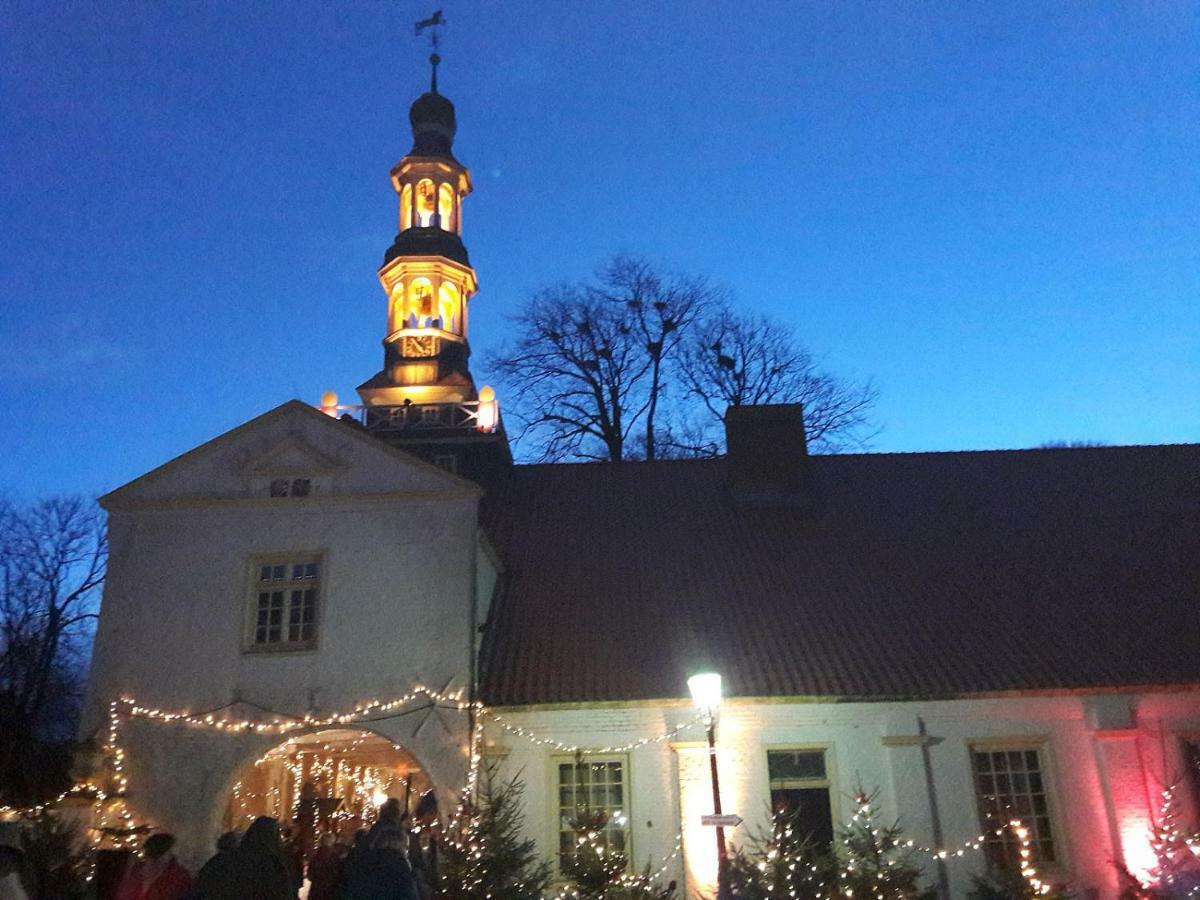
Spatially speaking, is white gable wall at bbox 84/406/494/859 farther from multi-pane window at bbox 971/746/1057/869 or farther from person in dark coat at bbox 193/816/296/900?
person in dark coat at bbox 193/816/296/900

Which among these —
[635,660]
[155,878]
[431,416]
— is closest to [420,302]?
[431,416]

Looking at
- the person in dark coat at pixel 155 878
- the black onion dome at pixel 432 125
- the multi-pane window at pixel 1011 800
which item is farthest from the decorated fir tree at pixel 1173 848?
the black onion dome at pixel 432 125

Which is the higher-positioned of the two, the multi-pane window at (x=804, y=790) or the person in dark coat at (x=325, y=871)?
the multi-pane window at (x=804, y=790)

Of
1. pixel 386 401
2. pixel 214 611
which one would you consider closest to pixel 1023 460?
pixel 386 401

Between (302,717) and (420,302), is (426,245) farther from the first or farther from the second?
(302,717)

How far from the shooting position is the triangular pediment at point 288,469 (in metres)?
16.0

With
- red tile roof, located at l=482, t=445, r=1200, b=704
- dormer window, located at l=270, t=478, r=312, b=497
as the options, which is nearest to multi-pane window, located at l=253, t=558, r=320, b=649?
dormer window, located at l=270, t=478, r=312, b=497

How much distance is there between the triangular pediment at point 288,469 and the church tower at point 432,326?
5295 mm

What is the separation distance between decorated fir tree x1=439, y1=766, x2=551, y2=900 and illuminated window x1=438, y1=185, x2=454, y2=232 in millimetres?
15312

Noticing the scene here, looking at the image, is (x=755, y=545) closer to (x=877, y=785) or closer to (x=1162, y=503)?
(x=877, y=785)

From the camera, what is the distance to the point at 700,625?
1647 cm

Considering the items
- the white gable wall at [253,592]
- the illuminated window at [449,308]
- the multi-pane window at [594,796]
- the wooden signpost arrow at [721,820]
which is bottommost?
the wooden signpost arrow at [721,820]

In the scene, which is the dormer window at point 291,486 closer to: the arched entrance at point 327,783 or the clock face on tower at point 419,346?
the arched entrance at point 327,783

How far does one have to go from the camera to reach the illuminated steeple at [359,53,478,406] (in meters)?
23.9
